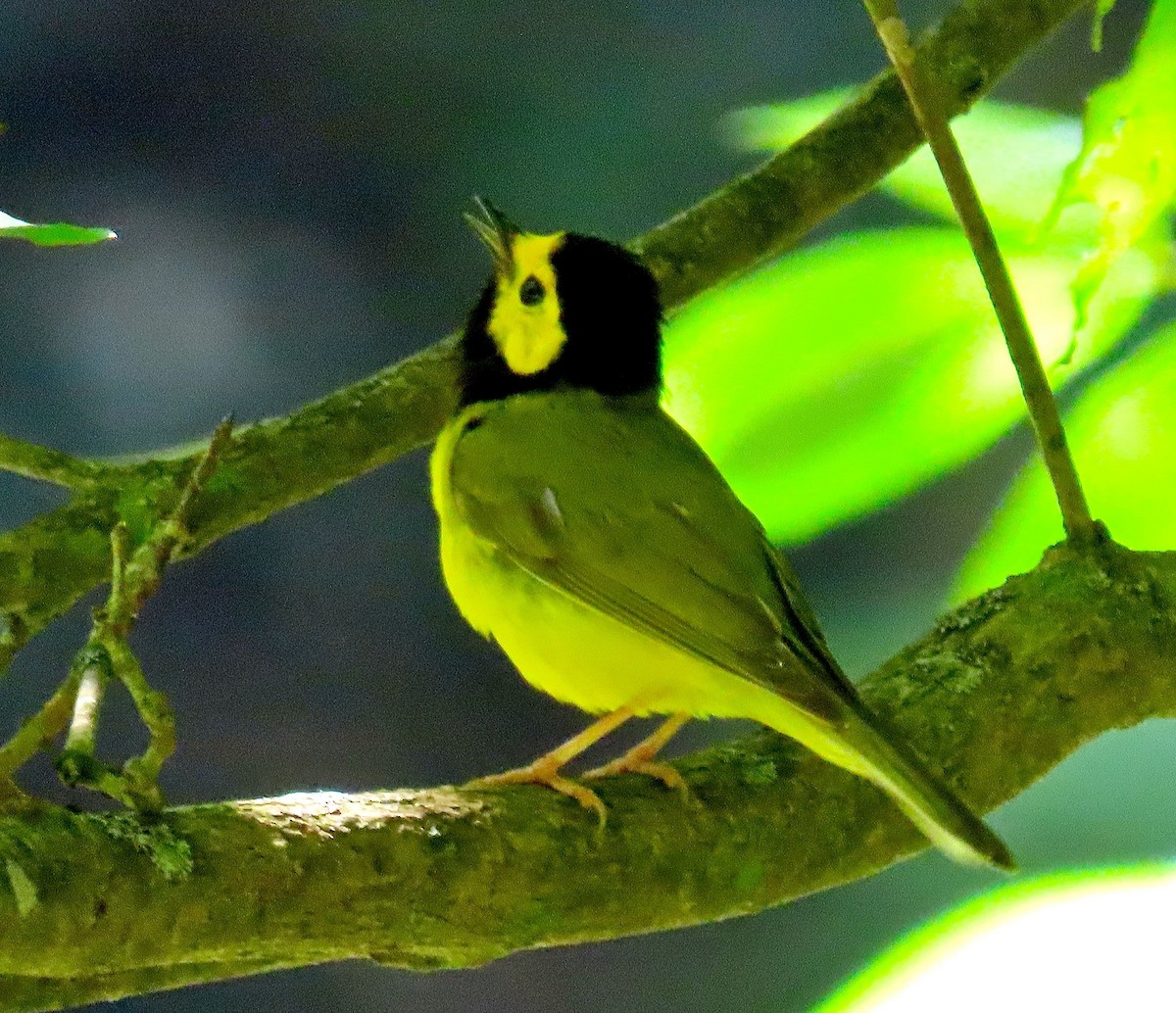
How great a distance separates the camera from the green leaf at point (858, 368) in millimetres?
1592

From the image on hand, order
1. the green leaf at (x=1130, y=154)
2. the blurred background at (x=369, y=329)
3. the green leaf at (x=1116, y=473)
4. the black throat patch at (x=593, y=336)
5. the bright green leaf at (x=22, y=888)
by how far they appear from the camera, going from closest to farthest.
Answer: the bright green leaf at (x=22, y=888) < the green leaf at (x=1130, y=154) < the green leaf at (x=1116, y=473) < the black throat patch at (x=593, y=336) < the blurred background at (x=369, y=329)

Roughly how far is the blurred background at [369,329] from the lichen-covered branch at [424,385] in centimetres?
99

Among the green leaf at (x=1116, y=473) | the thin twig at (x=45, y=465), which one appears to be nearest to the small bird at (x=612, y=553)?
the green leaf at (x=1116, y=473)

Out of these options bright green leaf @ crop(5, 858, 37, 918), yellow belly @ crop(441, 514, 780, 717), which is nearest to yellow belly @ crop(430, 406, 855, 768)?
yellow belly @ crop(441, 514, 780, 717)

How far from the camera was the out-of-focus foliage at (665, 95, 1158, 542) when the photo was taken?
1.58 m

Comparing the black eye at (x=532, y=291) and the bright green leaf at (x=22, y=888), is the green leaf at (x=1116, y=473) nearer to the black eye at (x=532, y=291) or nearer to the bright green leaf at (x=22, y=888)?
the black eye at (x=532, y=291)

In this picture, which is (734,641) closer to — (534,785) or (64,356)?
(534,785)

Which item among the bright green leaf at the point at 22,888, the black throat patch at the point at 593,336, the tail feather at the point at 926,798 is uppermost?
the black throat patch at the point at 593,336

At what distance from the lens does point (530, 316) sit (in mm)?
2117

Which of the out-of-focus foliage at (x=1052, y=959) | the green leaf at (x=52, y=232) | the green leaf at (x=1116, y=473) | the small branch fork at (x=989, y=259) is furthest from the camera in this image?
the out-of-focus foliage at (x=1052, y=959)

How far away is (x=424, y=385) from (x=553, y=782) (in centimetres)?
81

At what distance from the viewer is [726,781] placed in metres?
1.47

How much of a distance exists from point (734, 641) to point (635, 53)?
2.07m

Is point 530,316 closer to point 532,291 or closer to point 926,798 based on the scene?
point 532,291
